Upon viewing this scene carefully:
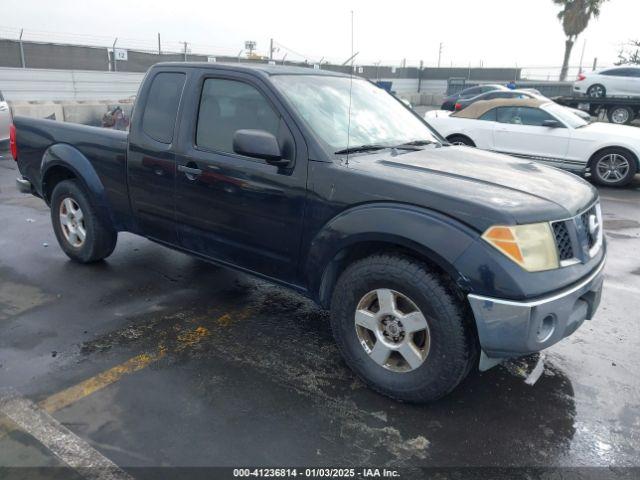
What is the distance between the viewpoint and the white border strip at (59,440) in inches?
98.3

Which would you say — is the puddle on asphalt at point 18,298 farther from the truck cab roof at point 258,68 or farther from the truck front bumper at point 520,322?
the truck front bumper at point 520,322

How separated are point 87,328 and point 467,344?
2736 millimetres

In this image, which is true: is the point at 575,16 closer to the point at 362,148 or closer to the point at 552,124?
the point at 552,124

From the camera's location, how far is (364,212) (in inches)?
118

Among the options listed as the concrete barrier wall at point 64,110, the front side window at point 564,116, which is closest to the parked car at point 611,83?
the front side window at point 564,116

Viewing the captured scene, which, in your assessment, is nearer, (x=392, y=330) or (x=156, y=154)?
(x=392, y=330)

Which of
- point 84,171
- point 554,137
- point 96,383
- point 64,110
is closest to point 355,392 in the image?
point 96,383

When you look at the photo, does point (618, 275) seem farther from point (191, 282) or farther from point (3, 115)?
point (3, 115)

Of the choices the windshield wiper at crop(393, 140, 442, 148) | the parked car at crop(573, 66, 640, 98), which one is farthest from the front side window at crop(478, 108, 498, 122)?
the parked car at crop(573, 66, 640, 98)

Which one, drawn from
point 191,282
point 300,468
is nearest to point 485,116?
point 191,282

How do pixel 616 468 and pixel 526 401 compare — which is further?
pixel 526 401

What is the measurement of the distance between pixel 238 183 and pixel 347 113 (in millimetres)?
938

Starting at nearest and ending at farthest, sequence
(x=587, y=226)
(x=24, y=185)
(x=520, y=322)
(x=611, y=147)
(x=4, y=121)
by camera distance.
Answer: (x=520, y=322), (x=587, y=226), (x=24, y=185), (x=611, y=147), (x=4, y=121)

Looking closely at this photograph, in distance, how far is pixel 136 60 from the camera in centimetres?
2192
